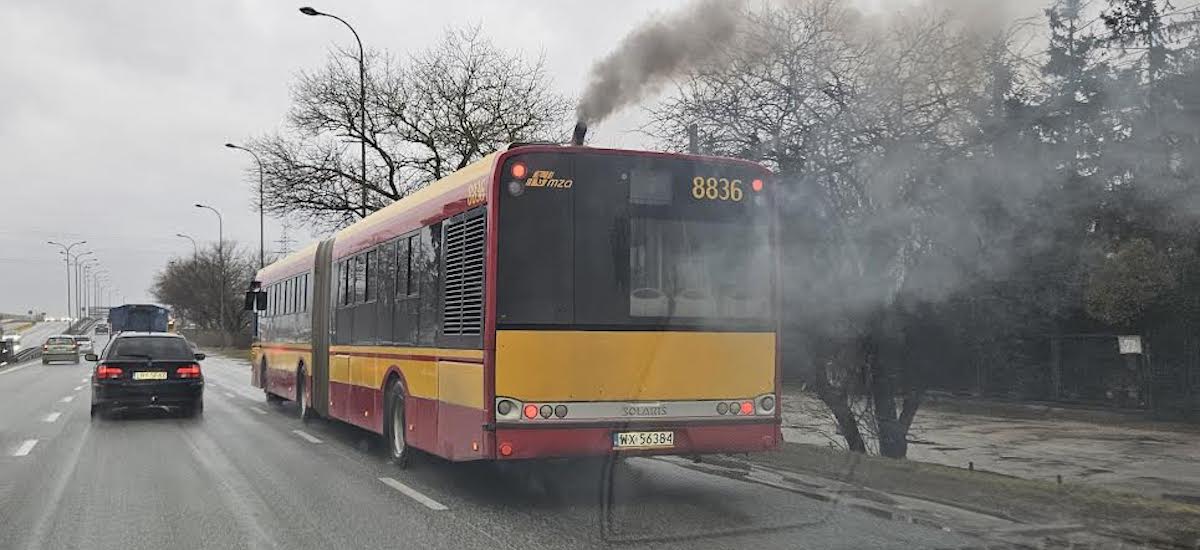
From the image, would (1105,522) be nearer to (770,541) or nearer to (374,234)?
(770,541)

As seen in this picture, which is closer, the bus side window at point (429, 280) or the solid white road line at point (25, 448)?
the bus side window at point (429, 280)

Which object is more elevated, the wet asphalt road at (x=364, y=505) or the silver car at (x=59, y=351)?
the silver car at (x=59, y=351)

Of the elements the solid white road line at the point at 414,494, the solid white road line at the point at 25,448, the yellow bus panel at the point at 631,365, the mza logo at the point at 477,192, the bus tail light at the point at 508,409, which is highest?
the mza logo at the point at 477,192

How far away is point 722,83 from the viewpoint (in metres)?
11.8

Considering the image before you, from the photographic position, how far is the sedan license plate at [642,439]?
298 inches

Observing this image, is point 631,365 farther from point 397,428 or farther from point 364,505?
point 397,428

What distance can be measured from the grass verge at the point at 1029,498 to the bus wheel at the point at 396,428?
363cm

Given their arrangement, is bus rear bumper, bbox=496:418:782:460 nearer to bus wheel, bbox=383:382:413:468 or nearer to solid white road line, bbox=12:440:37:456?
bus wheel, bbox=383:382:413:468

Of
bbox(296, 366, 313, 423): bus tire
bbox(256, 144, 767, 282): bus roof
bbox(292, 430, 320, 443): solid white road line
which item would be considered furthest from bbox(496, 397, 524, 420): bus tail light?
bbox(296, 366, 313, 423): bus tire

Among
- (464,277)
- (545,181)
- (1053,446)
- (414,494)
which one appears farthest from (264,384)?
(1053,446)

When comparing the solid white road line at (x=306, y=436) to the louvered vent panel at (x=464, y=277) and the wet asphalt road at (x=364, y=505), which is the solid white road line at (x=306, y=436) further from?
the louvered vent panel at (x=464, y=277)

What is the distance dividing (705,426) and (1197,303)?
13738 millimetres

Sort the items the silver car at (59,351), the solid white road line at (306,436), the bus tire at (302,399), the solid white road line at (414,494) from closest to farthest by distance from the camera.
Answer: the solid white road line at (414,494)
the solid white road line at (306,436)
the bus tire at (302,399)
the silver car at (59,351)

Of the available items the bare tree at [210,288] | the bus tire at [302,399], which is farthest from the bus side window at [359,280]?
the bare tree at [210,288]
